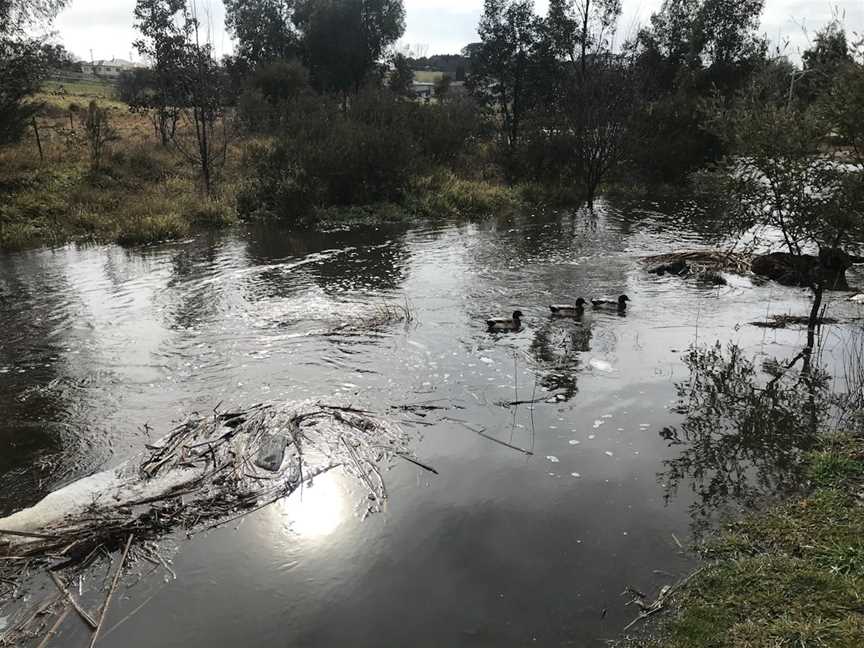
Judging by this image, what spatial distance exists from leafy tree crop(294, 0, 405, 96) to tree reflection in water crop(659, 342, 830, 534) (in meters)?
31.6

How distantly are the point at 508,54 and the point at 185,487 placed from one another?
3372 centimetres

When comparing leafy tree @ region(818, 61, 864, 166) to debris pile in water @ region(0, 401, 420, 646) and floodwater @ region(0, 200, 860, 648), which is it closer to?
floodwater @ region(0, 200, 860, 648)

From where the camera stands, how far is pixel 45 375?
30.3ft

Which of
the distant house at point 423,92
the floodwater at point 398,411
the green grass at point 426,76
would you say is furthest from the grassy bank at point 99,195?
the green grass at point 426,76

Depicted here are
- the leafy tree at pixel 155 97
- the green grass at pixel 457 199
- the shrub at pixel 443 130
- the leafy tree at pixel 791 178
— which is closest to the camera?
the leafy tree at pixel 791 178

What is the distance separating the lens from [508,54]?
34750 millimetres

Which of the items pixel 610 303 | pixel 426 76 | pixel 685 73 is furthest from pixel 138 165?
pixel 426 76

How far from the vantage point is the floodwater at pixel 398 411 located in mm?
4844

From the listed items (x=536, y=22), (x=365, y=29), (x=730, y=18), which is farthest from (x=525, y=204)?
(x=730, y=18)

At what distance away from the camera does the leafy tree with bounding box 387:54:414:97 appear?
42500 millimetres

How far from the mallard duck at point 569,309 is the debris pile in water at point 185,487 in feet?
17.5

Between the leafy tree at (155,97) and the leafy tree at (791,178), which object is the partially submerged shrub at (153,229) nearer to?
the leafy tree at (155,97)

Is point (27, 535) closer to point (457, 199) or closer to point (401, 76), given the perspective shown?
point (457, 199)

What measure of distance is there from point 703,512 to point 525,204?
21.7 metres
